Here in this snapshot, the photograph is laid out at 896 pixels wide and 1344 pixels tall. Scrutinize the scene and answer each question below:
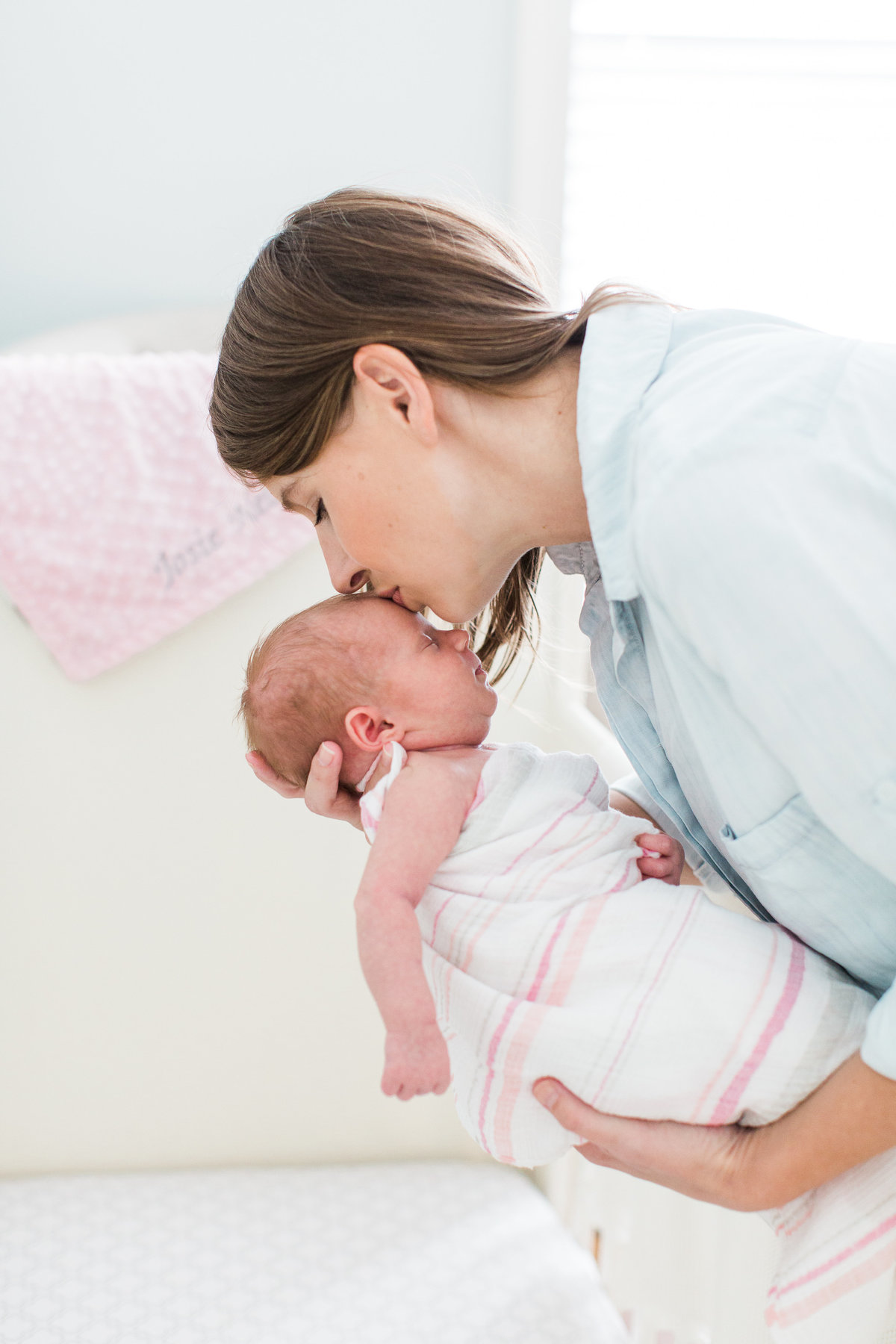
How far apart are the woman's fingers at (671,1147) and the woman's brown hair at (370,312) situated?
525mm

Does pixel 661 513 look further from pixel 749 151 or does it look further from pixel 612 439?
pixel 749 151

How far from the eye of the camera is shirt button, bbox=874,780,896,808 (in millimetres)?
638

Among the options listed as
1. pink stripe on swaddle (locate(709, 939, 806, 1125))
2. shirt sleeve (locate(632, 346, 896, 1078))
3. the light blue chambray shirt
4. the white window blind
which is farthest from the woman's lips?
the white window blind

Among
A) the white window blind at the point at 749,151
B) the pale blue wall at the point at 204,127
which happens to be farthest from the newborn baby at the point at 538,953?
the pale blue wall at the point at 204,127

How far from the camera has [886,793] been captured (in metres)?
0.64

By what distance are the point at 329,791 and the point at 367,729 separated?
61 millimetres

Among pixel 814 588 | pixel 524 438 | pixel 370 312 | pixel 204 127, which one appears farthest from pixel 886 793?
pixel 204 127

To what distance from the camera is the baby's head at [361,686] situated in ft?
3.04

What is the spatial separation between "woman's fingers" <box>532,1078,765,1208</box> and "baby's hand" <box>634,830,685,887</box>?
0.18 metres

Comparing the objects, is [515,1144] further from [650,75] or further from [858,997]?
[650,75]

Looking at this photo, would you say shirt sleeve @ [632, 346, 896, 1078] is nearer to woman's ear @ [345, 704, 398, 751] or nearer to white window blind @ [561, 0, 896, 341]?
woman's ear @ [345, 704, 398, 751]

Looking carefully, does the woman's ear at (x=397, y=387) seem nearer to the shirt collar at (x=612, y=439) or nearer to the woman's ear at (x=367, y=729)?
the shirt collar at (x=612, y=439)

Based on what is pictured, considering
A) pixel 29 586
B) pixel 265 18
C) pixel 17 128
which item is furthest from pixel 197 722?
pixel 265 18

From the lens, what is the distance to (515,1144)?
0.85 metres
